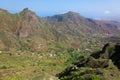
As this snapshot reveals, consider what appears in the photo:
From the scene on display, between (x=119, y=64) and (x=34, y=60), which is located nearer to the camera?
(x=119, y=64)

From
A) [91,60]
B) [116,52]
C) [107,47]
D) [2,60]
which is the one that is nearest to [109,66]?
[91,60]

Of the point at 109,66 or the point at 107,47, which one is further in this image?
the point at 107,47

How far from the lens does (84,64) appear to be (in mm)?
93062

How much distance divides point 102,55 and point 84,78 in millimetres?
55509

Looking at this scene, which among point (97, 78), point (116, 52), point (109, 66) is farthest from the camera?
point (116, 52)

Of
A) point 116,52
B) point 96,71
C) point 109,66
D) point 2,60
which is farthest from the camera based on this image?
point 2,60

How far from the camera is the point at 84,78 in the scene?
2095 inches

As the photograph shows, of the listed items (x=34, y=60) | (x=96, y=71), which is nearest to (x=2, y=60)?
(x=34, y=60)

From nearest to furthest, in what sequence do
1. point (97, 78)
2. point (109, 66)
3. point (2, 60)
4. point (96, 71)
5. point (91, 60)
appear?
1. point (97, 78)
2. point (96, 71)
3. point (109, 66)
4. point (91, 60)
5. point (2, 60)

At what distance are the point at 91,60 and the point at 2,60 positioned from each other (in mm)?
103087

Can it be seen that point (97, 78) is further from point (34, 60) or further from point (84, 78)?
point (34, 60)

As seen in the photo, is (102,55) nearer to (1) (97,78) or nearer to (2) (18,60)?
(1) (97,78)

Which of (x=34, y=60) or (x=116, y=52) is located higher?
(x=116, y=52)

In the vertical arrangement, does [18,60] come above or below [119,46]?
below
